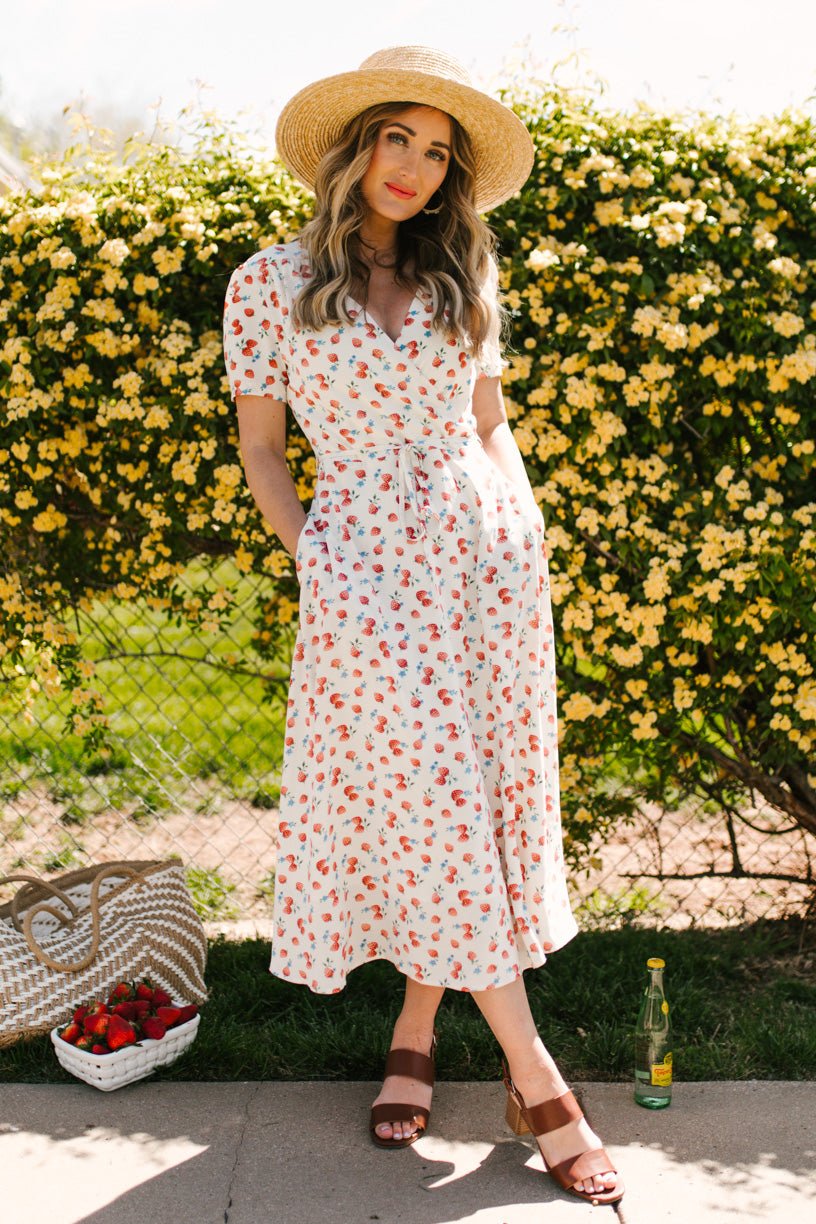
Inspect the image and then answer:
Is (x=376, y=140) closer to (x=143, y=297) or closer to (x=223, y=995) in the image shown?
(x=143, y=297)

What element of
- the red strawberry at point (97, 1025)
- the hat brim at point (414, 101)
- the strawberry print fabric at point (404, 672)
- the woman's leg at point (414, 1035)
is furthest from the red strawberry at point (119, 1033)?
the hat brim at point (414, 101)

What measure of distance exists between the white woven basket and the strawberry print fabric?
371mm

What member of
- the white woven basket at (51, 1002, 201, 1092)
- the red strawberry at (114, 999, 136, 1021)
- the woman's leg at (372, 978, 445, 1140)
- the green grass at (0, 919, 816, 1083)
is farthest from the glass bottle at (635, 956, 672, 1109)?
the red strawberry at (114, 999, 136, 1021)

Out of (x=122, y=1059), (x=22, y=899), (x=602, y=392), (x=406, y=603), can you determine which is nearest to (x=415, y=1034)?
(x=122, y=1059)

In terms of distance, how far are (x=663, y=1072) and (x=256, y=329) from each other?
1711 millimetres

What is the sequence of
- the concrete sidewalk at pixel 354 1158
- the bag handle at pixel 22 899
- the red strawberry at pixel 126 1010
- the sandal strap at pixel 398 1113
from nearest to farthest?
the concrete sidewalk at pixel 354 1158, the sandal strap at pixel 398 1113, the red strawberry at pixel 126 1010, the bag handle at pixel 22 899

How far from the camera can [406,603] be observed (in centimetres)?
235

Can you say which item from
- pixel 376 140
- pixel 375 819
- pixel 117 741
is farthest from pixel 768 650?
pixel 117 741

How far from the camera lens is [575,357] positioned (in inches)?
116

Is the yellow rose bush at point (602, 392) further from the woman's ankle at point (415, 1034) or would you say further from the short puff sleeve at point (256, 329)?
the woman's ankle at point (415, 1034)

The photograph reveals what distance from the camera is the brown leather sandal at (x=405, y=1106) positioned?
2.43 m

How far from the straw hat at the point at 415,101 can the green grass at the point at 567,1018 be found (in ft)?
6.02

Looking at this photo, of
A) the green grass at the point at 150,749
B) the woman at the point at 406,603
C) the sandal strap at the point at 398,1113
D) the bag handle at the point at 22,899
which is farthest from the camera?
the green grass at the point at 150,749

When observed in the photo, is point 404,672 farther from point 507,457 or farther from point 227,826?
point 227,826
